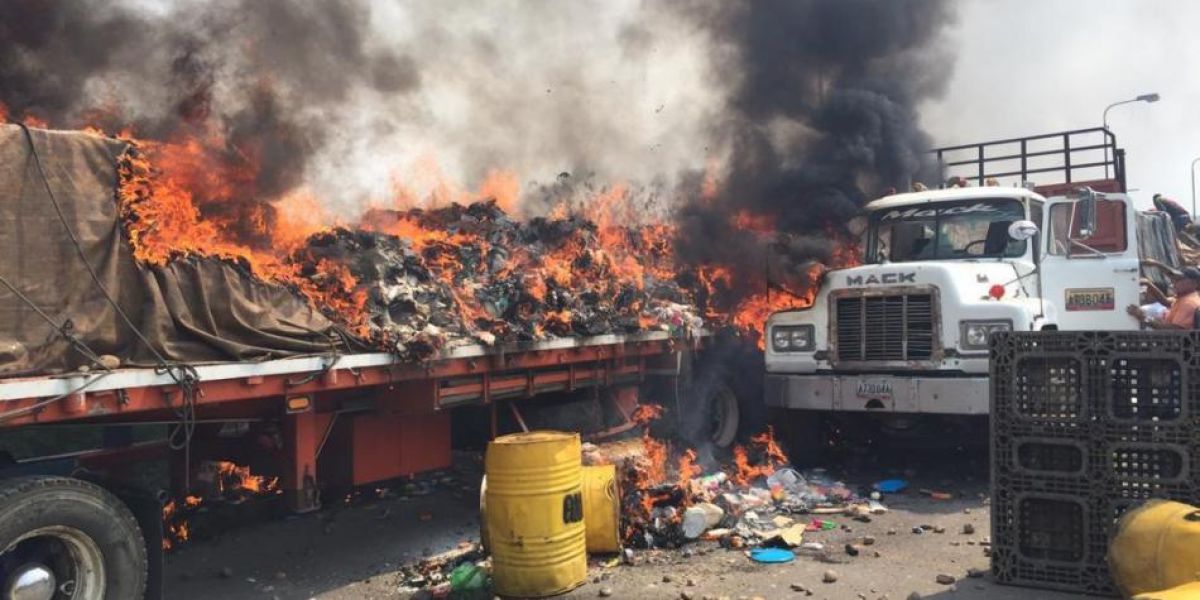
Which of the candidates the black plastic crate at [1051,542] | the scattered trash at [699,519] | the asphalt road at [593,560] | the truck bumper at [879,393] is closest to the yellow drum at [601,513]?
the asphalt road at [593,560]

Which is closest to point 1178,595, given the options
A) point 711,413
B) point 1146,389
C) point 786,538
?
point 1146,389

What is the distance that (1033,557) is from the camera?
17.2ft

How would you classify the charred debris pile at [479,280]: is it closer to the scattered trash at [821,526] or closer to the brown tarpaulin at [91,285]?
the brown tarpaulin at [91,285]

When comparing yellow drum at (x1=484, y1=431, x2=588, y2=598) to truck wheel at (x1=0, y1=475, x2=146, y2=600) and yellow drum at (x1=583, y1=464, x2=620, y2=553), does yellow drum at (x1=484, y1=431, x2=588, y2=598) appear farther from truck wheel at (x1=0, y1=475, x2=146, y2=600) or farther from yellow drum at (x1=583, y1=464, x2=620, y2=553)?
truck wheel at (x1=0, y1=475, x2=146, y2=600)

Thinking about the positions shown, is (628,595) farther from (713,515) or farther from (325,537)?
(325,537)

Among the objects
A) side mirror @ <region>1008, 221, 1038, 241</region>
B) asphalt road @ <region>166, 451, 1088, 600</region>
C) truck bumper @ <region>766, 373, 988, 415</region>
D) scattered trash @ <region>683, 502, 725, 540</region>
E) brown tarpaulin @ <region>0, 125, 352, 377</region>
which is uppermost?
side mirror @ <region>1008, 221, 1038, 241</region>

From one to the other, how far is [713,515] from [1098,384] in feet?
9.55

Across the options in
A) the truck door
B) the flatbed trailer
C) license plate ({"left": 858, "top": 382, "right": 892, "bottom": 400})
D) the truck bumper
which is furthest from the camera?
the truck door

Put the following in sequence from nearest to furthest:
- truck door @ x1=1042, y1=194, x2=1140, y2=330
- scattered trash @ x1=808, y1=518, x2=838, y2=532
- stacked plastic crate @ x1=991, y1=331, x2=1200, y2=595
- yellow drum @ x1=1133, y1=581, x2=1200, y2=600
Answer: yellow drum @ x1=1133, y1=581, x2=1200, y2=600
stacked plastic crate @ x1=991, y1=331, x2=1200, y2=595
scattered trash @ x1=808, y1=518, x2=838, y2=532
truck door @ x1=1042, y1=194, x2=1140, y2=330

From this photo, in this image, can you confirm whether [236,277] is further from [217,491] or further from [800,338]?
[800,338]

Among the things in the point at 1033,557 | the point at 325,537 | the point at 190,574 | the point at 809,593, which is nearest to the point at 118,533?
the point at 190,574

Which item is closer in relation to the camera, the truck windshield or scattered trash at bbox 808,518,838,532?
scattered trash at bbox 808,518,838,532

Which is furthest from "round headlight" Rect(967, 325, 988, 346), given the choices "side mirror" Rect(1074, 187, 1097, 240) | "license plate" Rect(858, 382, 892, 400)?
"side mirror" Rect(1074, 187, 1097, 240)

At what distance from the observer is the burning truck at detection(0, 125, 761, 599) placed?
4.30 meters
